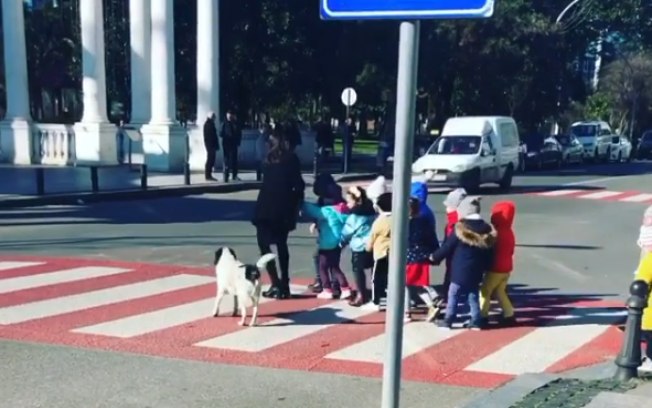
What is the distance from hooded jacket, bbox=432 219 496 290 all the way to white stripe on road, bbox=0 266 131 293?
4.66m

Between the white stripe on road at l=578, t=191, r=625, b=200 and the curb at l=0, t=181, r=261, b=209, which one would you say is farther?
the white stripe on road at l=578, t=191, r=625, b=200

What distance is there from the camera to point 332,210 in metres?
9.72

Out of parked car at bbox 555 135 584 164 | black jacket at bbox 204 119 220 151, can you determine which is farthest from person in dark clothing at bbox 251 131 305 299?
parked car at bbox 555 135 584 164

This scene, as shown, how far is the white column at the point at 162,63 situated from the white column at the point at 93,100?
199cm

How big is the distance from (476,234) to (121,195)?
557 inches

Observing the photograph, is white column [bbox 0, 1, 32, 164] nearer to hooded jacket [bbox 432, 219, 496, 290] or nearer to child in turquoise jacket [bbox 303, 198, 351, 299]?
child in turquoise jacket [bbox 303, 198, 351, 299]

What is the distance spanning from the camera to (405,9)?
330 centimetres

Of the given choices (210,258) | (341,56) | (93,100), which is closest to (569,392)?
(210,258)

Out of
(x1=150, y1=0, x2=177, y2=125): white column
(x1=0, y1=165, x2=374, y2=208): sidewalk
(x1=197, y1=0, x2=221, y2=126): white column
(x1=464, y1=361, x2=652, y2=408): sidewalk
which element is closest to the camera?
(x1=464, y1=361, x2=652, y2=408): sidewalk

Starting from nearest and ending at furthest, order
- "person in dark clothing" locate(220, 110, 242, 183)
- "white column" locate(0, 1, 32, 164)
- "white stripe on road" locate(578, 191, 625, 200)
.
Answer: "white stripe on road" locate(578, 191, 625, 200)
"person in dark clothing" locate(220, 110, 242, 183)
"white column" locate(0, 1, 32, 164)

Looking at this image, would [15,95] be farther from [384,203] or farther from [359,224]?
[384,203]

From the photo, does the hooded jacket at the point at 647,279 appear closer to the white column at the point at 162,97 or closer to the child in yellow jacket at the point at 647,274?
the child in yellow jacket at the point at 647,274

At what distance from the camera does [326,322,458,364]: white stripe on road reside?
287 inches

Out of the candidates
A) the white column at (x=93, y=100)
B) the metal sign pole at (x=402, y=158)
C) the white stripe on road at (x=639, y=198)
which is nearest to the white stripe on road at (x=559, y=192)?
the white stripe on road at (x=639, y=198)
